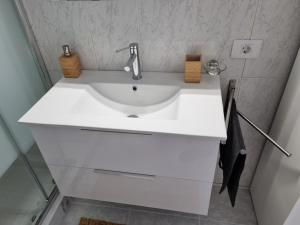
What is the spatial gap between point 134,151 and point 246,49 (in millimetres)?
701

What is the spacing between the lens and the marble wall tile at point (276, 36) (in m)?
0.96

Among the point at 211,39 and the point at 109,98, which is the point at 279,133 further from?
the point at 109,98

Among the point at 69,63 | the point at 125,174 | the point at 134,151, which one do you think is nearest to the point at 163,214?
the point at 125,174

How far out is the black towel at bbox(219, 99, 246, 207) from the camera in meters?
0.95

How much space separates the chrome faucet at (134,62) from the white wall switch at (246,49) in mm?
455

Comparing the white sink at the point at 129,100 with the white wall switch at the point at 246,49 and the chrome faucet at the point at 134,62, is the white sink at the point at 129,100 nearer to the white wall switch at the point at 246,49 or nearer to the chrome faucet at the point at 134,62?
the chrome faucet at the point at 134,62

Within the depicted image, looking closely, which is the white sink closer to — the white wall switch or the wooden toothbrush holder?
the wooden toothbrush holder

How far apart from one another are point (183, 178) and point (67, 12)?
37.7 inches

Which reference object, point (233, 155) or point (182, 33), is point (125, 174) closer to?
point (233, 155)

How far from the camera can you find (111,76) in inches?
48.3

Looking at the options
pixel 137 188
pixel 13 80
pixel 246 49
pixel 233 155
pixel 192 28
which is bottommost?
pixel 137 188

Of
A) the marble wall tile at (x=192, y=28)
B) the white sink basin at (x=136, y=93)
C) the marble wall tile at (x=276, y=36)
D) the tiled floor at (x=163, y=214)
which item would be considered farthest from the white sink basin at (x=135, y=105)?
the tiled floor at (x=163, y=214)

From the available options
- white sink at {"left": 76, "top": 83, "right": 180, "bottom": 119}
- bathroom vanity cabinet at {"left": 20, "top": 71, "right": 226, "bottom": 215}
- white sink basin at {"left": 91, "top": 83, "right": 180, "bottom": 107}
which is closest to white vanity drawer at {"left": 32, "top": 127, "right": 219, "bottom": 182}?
bathroom vanity cabinet at {"left": 20, "top": 71, "right": 226, "bottom": 215}

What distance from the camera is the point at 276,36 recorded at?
1024 millimetres
